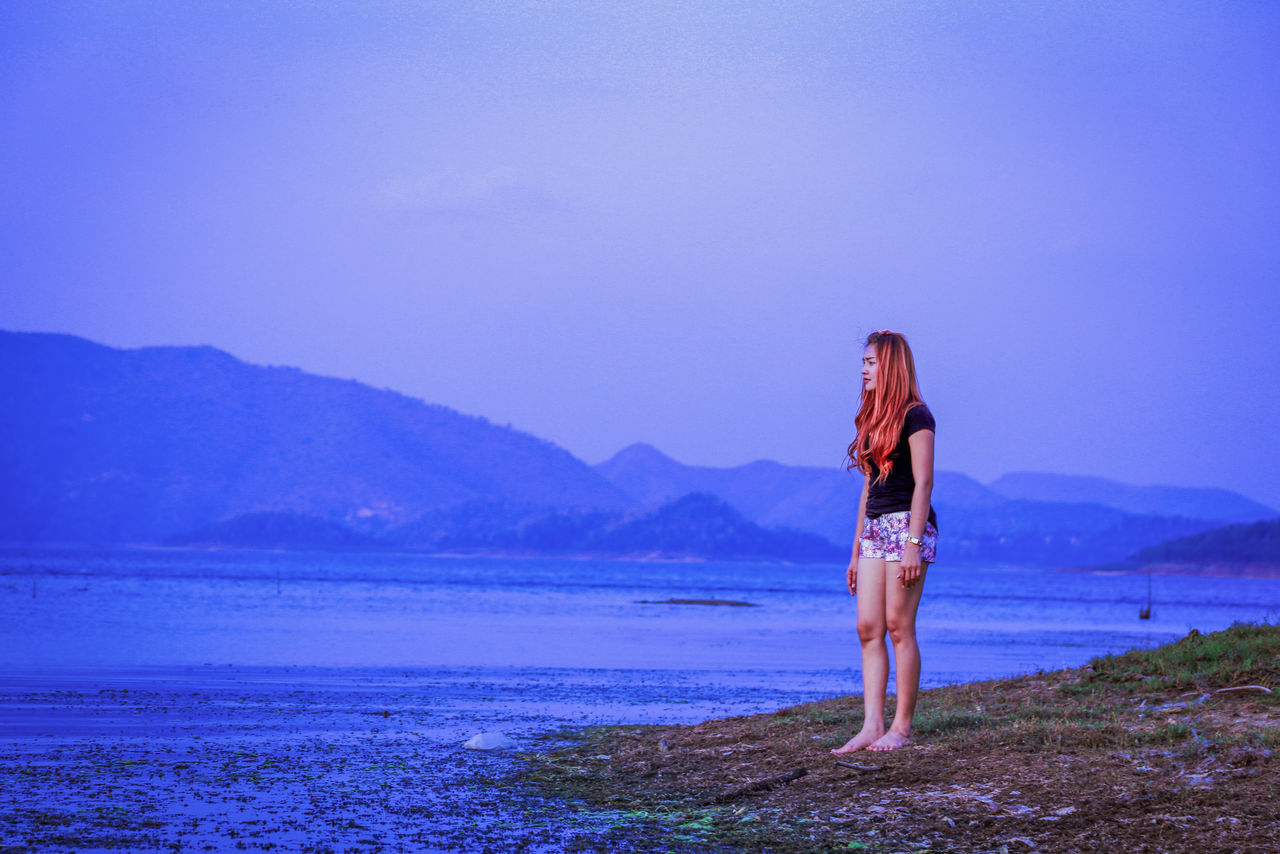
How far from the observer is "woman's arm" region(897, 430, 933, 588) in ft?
24.0

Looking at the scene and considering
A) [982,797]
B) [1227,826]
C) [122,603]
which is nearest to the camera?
[1227,826]

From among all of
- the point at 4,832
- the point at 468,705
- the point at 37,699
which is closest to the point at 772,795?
the point at 4,832

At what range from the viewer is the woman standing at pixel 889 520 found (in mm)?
7488

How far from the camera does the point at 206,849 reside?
18.6 feet

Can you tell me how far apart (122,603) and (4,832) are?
128 feet

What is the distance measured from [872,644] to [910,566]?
2.22 ft

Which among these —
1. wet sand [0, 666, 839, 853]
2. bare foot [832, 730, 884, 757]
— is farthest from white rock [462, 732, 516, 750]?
bare foot [832, 730, 884, 757]

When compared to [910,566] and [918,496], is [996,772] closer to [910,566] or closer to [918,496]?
[910,566]

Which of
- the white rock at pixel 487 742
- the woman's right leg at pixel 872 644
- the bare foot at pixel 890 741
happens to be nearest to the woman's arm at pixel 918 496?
the woman's right leg at pixel 872 644

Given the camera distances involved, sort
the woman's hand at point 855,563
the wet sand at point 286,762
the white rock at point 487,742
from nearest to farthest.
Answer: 1. the wet sand at point 286,762
2. the woman's hand at point 855,563
3. the white rock at point 487,742

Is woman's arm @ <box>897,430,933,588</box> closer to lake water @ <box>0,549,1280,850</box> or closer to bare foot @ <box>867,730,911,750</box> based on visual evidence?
bare foot @ <box>867,730,911,750</box>

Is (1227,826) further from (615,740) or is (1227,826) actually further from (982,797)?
(615,740)

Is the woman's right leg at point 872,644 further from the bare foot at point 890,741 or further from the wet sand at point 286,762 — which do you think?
the wet sand at point 286,762

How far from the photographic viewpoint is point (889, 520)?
759 cm
